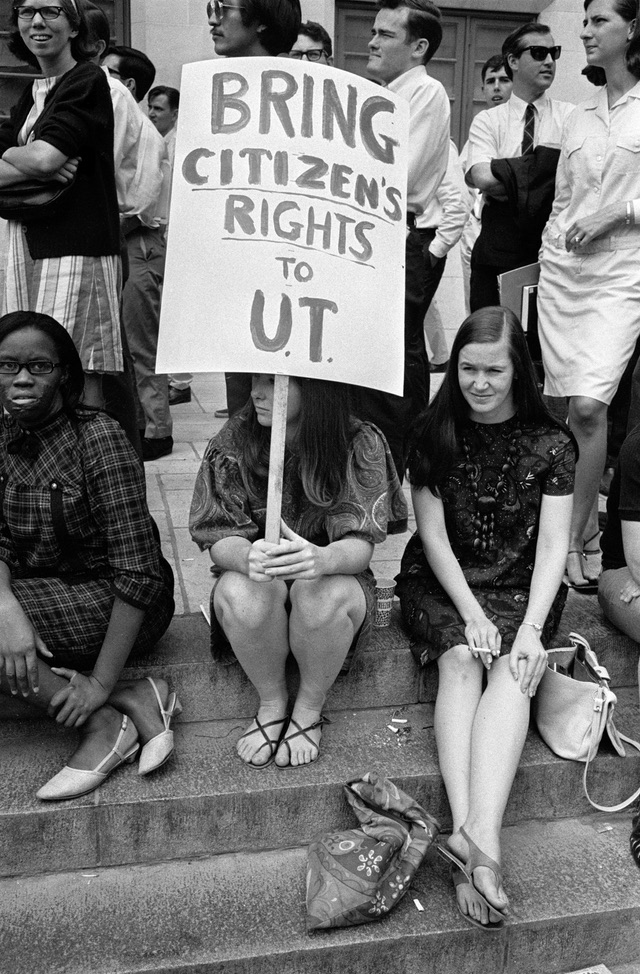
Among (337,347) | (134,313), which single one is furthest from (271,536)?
(134,313)

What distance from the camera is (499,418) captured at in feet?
8.89

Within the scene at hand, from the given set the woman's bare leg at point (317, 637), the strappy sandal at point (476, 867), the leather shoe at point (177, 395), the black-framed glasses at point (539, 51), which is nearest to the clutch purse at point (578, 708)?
the strappy sandal at point (476, 867)

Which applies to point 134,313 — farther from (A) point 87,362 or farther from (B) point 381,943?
(B) point 381,943

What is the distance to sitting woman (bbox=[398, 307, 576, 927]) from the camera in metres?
2.46

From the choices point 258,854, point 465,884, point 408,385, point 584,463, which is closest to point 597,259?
point 584,463

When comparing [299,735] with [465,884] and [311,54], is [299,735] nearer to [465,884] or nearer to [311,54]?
[465,884]

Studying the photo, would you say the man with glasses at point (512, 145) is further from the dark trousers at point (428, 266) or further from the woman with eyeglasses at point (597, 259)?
the woman with eyeglasses at point (597, 259)

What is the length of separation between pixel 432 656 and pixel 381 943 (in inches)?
29.1

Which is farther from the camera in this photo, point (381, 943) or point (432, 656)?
point (432, 656)

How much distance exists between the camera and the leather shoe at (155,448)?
4.63 meters

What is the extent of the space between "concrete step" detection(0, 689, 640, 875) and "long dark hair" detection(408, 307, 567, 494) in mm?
723

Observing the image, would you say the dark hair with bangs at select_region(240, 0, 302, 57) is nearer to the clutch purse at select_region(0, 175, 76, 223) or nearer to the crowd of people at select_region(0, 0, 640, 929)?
the crowd of people at select_region(0, 0, 640, 929)

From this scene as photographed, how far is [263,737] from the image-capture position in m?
2.54

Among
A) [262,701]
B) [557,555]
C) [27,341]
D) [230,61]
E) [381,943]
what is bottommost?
[381,943]
